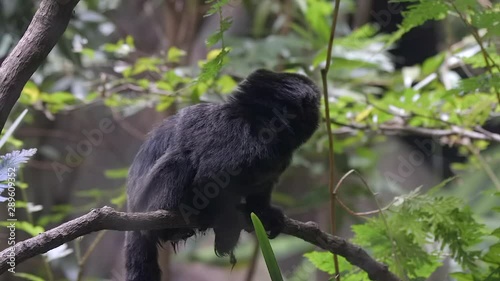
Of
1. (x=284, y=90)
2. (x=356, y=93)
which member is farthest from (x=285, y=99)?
(x=356, y=93)

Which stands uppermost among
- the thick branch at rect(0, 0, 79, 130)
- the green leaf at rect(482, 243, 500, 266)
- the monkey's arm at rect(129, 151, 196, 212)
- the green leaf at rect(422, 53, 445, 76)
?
the thick branch at rect(0, 0, 79, 130)

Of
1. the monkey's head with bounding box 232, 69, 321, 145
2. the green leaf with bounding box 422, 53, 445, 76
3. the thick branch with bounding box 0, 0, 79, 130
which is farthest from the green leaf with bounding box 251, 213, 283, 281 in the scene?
the green leaf with bounding box 422, 53, 445, 76

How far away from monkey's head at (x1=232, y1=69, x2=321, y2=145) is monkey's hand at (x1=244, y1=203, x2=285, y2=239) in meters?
0.20

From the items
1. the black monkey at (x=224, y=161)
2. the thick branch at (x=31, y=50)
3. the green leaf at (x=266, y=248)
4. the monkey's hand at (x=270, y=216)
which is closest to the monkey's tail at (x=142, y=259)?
the black monkey at (x=224, y=161)

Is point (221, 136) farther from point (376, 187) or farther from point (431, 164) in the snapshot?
point (431, 164)

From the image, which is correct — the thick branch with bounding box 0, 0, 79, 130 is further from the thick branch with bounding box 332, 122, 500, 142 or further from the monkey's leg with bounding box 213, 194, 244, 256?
the thick branch with bounding box 332, 122, 500, 142

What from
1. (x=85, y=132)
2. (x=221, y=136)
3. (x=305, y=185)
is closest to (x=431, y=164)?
(x=305, y=185)

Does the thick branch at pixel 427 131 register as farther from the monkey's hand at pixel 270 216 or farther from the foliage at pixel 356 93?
the monkey's hand at pixel 270 216

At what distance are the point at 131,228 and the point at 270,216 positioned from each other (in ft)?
1.62

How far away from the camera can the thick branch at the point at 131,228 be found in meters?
0.93

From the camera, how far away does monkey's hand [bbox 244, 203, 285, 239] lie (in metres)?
1.46

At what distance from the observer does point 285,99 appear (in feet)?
4.75

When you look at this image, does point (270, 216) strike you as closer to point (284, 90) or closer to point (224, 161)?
point (224, 161)

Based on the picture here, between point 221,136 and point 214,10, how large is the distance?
0.35 meters
